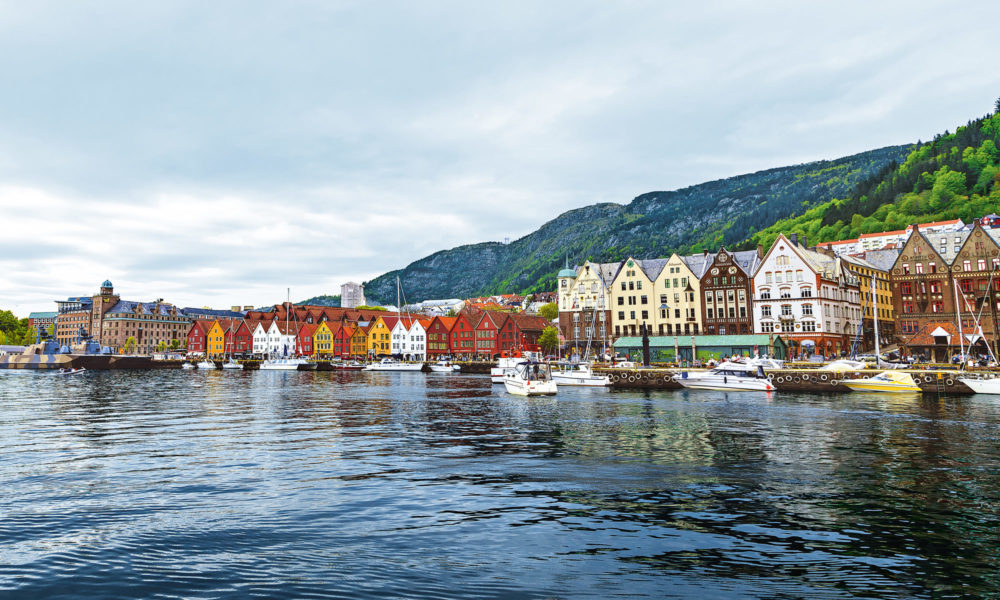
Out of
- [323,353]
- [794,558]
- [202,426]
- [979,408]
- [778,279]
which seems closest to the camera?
[794,558]

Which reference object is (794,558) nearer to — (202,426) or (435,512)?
(435,512)

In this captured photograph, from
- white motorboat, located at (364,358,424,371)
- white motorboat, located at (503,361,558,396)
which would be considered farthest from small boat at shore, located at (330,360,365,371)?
white motorboat, located at (503,361,558,396)

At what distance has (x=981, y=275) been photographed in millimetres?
90062

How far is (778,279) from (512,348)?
58720mm

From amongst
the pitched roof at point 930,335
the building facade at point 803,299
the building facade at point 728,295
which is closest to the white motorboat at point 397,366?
the building facade at point 728,295

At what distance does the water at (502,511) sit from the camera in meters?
10.4

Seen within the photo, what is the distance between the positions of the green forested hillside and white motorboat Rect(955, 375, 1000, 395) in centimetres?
12746

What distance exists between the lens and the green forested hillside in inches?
6038

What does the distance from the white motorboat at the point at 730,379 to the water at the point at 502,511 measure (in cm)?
2580

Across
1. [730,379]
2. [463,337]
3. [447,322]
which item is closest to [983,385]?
[730,379]

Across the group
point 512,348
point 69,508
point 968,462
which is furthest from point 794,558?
point 512,348

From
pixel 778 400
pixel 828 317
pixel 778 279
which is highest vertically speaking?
pixel 778 279

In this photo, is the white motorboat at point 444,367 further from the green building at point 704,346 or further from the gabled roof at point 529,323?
the green building at point 704,346

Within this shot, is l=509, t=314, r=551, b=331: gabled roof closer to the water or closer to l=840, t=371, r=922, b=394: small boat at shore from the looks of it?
l=840, t=371, r=922, b=394: small boat at shore
